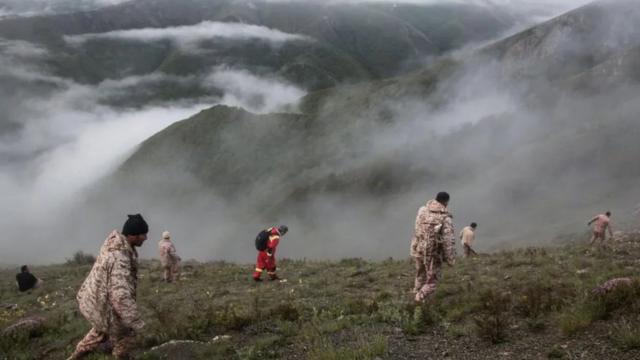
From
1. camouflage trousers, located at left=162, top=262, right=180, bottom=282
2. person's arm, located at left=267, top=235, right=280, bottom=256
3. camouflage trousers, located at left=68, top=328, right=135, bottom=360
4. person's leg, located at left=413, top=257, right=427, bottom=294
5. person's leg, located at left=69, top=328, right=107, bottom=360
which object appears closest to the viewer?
camouflage trousers, located at left=68, top=328, right=135, bottom=360

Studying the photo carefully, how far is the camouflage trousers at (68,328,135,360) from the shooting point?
366 inches

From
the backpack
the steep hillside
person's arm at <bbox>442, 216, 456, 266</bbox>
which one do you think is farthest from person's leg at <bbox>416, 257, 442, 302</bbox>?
the steep hillside

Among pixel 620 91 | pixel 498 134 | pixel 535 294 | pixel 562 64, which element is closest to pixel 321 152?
pixel 498 134

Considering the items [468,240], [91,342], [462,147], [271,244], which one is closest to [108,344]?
[91,342]

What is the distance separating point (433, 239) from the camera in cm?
1242

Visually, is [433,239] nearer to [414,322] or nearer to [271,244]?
[414,322]

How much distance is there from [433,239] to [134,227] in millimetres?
6088

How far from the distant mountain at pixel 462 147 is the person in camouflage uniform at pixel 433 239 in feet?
155

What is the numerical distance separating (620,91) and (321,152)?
77718 mm

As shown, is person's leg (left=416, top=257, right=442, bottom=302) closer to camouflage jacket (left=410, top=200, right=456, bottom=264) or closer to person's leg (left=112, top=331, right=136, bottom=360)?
camouflage jacket (left=410, top=200, right=456, bottom=264)

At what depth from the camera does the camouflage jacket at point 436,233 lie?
12.3m

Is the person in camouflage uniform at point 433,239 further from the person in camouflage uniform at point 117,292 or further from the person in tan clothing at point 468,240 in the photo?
the person in tan clothing at point 468,240

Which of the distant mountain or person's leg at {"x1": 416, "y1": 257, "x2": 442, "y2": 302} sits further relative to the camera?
the distant mountain

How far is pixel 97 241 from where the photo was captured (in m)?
174
